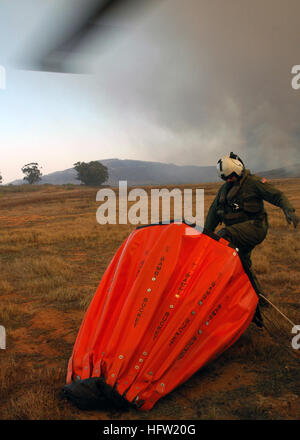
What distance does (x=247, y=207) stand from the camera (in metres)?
4.88

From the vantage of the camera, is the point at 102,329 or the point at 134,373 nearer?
the point at 134,373

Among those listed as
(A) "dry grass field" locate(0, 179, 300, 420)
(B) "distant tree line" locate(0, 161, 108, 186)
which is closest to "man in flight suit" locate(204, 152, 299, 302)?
(A) "dry grass field" locate(0, 179, 300, 420)

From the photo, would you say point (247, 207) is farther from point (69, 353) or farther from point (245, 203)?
point (69, 353)

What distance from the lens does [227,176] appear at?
15.9 ft

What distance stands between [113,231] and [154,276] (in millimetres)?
13380

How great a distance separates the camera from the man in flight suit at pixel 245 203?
468 cm

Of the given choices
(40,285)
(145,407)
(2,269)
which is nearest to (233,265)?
(145,407)

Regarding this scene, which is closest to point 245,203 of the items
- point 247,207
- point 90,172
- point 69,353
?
point 247,207

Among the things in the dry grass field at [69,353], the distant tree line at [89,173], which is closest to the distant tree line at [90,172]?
the distant tree line at [89,173]

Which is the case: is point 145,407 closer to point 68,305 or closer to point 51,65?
point 51,65

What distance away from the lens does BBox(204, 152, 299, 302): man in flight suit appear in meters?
4.68

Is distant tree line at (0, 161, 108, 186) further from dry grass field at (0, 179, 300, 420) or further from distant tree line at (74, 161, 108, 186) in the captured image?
dry grass field at (0, 179, 300, 420)

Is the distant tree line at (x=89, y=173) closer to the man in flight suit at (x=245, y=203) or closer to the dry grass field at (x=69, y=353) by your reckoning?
the dry grass field at (x=69, y=353)

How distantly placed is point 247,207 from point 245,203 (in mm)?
63
